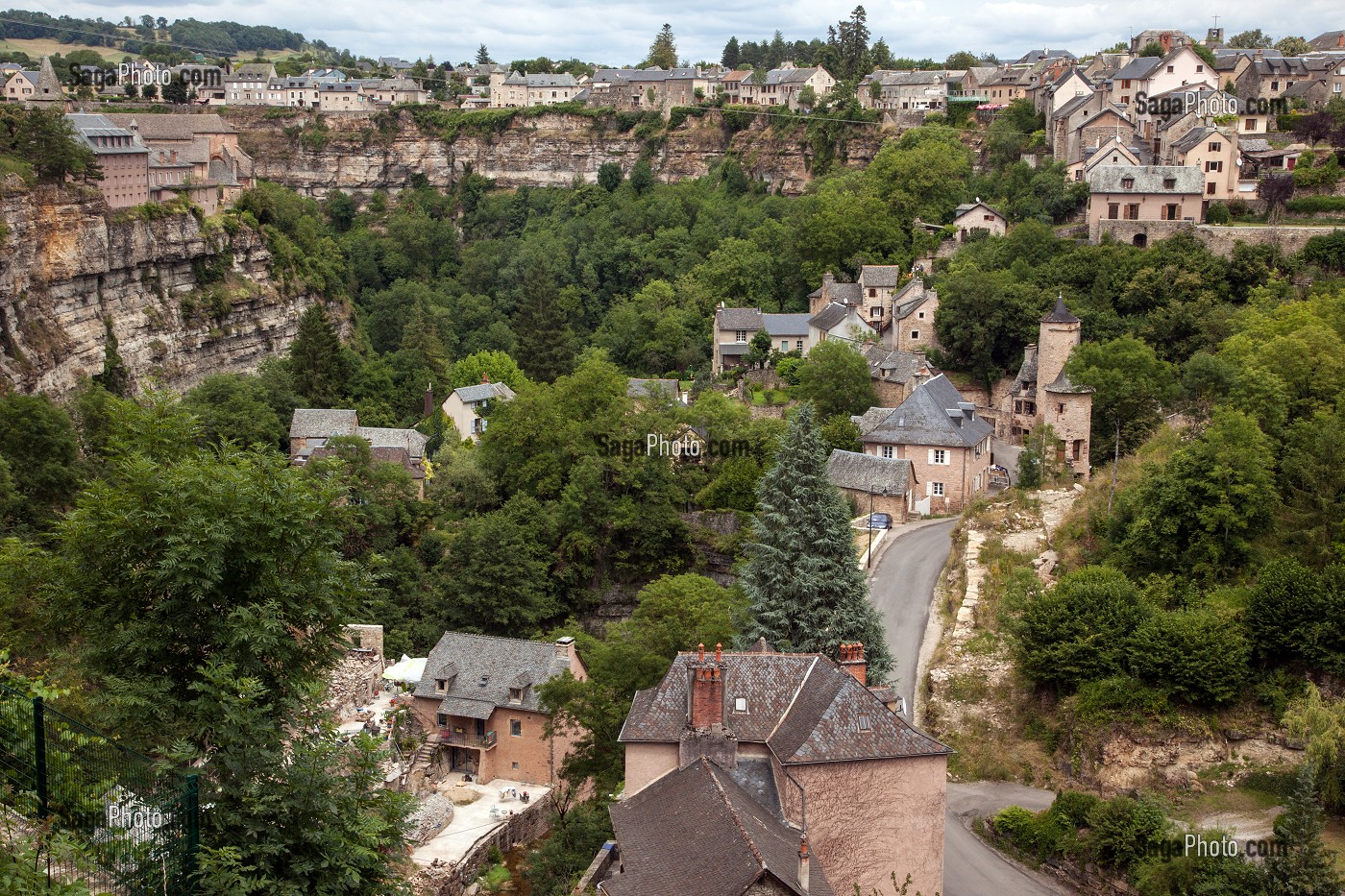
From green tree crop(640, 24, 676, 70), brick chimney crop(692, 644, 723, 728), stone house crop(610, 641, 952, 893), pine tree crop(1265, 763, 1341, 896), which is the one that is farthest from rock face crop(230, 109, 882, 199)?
pine tree crop(1265, 763, 1341, 896)

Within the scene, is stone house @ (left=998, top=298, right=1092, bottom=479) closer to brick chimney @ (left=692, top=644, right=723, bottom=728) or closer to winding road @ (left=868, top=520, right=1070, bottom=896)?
winding road @ (left=868, top=520, right=1070, bottom=896)

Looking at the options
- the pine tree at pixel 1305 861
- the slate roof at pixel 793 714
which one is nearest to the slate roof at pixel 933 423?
the slate roof at pixel 793 714

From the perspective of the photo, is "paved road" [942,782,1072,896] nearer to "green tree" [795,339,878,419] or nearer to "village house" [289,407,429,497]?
"green tree" [795,339,878,419]

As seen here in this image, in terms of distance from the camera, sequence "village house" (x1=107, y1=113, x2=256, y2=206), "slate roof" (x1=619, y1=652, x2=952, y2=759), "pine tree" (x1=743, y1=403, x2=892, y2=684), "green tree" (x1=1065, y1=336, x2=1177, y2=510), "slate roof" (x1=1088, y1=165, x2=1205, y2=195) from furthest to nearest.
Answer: "village house" (x1=107, y1=113, x2=256, y2=206) → "slate roof" (x1=1088, y1=165, x2=1205, y2=195) → "green tree" (x1=1065, y1=336, x2=1177, y2=510) → "pine tree" (x1=743, y1=403, x2=892, y2=684) → "slate roof" (x1=619, y1=652, x2=952, y2=759)

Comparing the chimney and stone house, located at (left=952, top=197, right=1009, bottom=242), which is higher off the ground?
stone house, located at (left=952, top=197, right=1009, bottom=242)

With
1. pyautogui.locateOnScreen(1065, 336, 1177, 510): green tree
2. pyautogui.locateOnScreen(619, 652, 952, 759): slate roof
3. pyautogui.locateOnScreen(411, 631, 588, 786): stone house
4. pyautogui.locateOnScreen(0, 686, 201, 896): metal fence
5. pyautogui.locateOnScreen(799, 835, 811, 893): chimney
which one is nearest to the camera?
pyautogui.locateOnScreen(0, 686, 201, 896): metal fence

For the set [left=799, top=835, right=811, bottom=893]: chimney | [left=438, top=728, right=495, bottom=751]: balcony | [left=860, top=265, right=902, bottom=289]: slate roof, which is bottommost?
[left=438, top=728, right=495, bottom=751]: balcony

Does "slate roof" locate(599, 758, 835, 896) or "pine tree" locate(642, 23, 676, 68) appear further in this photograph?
"pine tree" locate(642, 23, 676, 68)

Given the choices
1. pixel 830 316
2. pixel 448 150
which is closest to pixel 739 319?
pixel 830 316

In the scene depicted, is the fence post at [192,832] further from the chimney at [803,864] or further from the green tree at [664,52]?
the green tree at [664,52]
